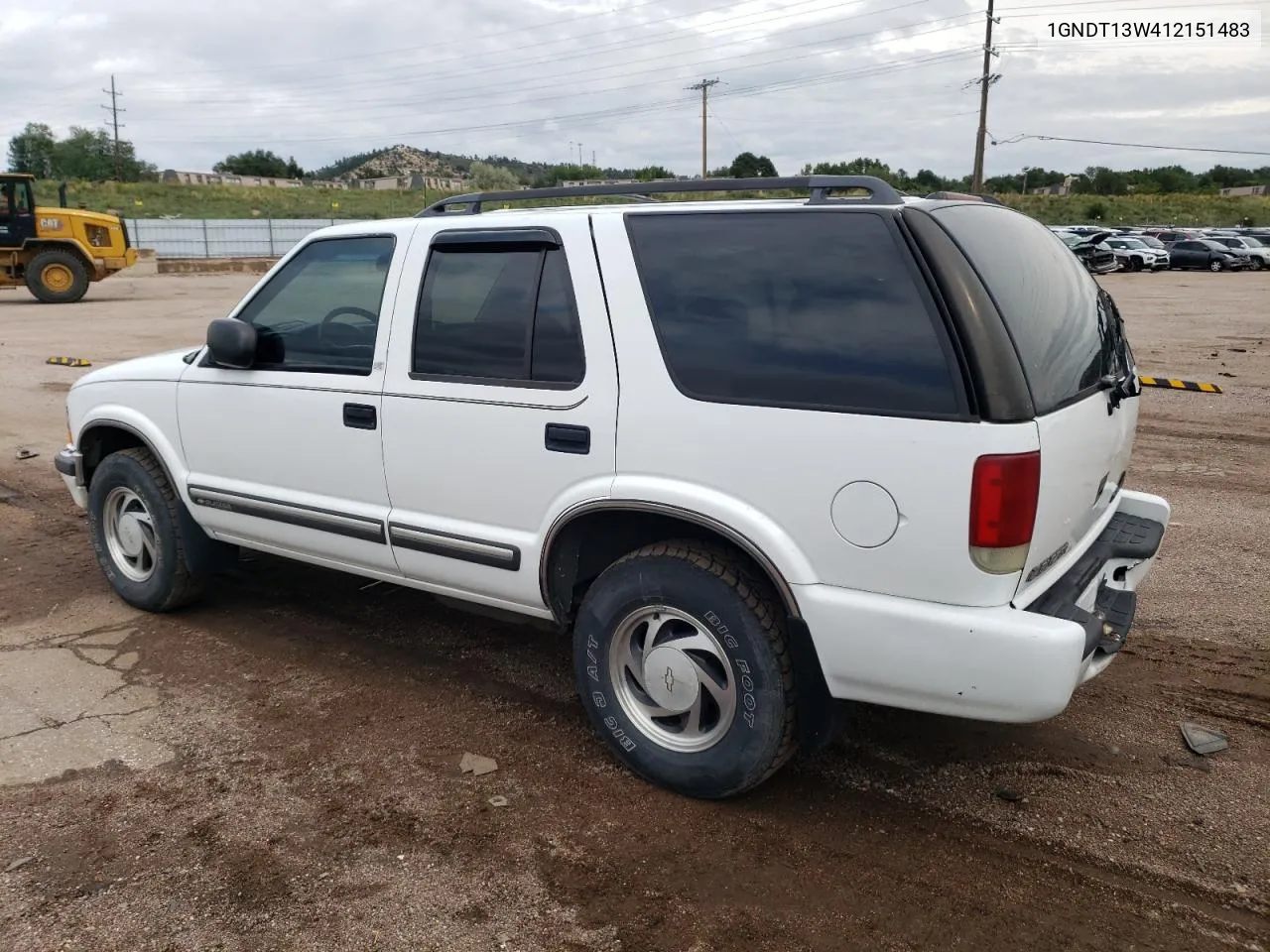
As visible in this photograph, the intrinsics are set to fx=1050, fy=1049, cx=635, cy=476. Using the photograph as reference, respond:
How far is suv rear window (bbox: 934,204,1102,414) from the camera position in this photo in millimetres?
2904

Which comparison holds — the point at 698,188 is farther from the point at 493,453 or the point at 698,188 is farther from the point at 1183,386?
the point at 1183,386

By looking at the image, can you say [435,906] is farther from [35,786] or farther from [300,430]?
[300,430]

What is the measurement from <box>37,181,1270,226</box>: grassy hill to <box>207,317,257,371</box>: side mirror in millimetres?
40370

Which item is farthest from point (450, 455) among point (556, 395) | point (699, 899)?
point (699, 899)

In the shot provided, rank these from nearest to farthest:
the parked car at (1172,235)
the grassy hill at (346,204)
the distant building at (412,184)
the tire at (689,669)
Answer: the tire at (689,669), the parked car at (1172,235), the grassy hill at (346,204), the distant building at (412,184)

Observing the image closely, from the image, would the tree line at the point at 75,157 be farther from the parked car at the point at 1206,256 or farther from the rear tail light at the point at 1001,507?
the rear tail light at the point at 1001,507

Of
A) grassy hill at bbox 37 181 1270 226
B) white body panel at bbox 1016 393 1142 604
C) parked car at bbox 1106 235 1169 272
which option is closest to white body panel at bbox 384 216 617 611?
white body panel at bbox 1016 393 1142 604

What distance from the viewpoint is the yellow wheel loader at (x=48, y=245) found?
23016mm

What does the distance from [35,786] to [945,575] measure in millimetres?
2999

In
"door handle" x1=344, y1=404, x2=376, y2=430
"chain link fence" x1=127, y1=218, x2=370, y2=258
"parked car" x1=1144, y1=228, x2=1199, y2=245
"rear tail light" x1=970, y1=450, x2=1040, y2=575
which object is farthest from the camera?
"parked car" x1=1144, y1=228, x2=1199, y2=245

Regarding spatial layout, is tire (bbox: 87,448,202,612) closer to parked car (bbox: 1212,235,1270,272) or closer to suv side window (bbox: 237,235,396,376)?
suv side window (bbox: 237,235,396,376)

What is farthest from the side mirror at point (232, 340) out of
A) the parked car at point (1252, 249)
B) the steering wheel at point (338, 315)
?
the parked car at point (1252, 249)

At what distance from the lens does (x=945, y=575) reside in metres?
2.75

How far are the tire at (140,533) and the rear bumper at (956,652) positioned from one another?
320cm
